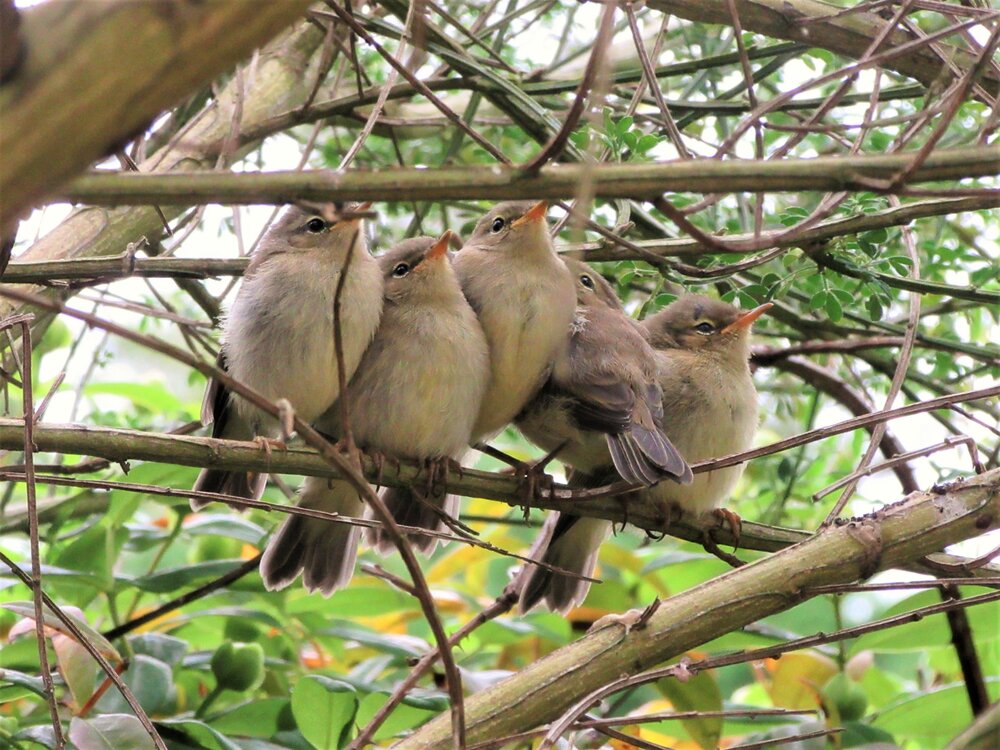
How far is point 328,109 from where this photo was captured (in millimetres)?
3641

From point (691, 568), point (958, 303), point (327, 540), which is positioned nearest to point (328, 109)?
point (327, 540)

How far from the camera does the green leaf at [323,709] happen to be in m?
2.45

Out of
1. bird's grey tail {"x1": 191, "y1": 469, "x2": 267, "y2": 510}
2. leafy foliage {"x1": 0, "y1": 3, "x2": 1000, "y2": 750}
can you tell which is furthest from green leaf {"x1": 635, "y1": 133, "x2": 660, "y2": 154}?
bird's grey tail {"x1": 191, "y1": 469, "x2": 267, "y2": 510}

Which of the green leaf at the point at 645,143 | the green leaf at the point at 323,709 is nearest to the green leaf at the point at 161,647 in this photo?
the green leaf at the point at 323,709

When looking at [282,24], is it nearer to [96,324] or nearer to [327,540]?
[96,324]

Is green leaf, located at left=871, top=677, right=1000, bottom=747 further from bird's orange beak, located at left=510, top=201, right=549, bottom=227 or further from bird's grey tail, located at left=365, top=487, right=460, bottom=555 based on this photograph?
bird's orange beak, located at left=510, top=201, right=549, bottom=227

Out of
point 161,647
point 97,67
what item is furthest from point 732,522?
point 97,67

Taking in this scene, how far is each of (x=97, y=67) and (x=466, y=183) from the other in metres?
0.48

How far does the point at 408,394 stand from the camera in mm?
3064

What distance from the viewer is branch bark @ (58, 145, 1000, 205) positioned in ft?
4.22

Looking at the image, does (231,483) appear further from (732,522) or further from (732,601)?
(732,601)

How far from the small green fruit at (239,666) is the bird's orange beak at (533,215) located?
138 cm

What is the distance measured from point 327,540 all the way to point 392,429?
0.47m

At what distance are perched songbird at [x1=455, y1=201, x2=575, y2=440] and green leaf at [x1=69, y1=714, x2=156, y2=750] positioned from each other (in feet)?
4.24
